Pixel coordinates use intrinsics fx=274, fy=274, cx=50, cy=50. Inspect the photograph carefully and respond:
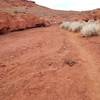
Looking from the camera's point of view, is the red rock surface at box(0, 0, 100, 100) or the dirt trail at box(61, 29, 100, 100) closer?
the red rock surface at box(0, 0, 100, 100)

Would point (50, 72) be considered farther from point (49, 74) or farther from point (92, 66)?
point (92, 66)

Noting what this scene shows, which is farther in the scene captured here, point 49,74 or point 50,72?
point 50,72

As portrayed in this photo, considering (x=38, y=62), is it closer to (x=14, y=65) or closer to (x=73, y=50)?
(x=14, y=65)

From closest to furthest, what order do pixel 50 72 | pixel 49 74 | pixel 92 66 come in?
1. pixel 49 74
2. pixel 50 72
3. pixel 92 66

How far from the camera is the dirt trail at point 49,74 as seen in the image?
19.0 ft

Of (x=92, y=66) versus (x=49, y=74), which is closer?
(x=49, y=74)

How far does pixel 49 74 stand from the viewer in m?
6.91

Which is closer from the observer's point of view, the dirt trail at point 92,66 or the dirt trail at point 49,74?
the dirt trail at point 49,74

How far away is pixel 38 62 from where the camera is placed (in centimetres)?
803

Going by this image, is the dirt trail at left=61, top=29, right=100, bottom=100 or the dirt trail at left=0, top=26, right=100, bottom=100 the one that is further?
the dirt trail at left=61, top=29, right=100, bottom=100

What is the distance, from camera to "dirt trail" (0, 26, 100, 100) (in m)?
5.80

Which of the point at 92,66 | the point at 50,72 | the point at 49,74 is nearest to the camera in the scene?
the point at 49,74

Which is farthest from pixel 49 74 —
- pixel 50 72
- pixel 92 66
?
pixel 92 66

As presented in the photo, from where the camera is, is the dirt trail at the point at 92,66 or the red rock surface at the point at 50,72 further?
the dirt trail at the point at 92,66
